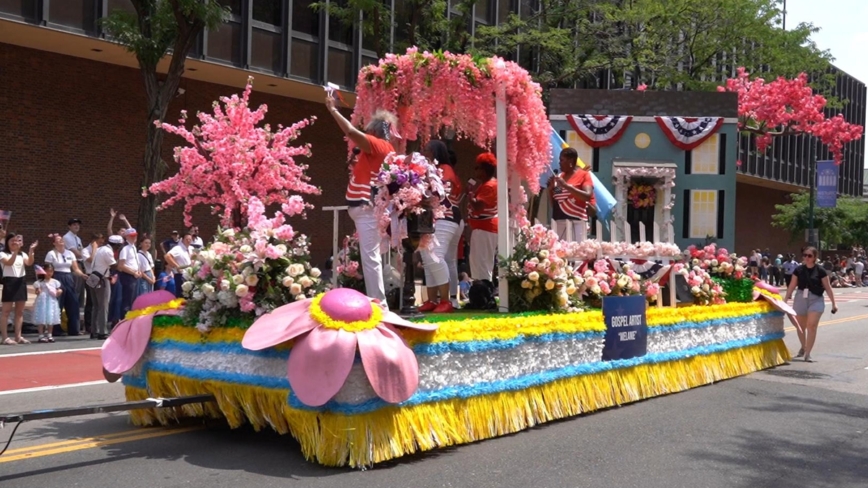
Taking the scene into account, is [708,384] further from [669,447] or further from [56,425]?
[56,425]

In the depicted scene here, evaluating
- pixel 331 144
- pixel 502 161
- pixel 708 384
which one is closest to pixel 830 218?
pixel 331 144

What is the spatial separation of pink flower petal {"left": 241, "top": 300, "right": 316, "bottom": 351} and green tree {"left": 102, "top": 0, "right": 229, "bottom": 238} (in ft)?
37.7

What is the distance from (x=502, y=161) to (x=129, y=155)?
1894cm

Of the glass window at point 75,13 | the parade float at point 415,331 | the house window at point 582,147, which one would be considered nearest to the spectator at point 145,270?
the parade float at point 415,331

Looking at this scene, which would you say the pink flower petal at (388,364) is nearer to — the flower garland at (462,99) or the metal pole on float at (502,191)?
the metal pole on float at (502,191)

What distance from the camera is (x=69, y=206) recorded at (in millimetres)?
23875

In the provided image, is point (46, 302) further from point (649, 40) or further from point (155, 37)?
point (649, 40)

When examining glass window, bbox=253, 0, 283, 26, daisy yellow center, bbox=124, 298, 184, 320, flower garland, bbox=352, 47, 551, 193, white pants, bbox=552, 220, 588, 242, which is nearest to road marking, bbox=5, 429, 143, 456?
daisy yellow center, bbox=124, 298, 184, 320

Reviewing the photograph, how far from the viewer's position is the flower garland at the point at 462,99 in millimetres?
9133

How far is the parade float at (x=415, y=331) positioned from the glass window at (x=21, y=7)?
11330 mm

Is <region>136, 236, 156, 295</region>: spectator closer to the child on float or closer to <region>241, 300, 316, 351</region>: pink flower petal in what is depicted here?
the child on float

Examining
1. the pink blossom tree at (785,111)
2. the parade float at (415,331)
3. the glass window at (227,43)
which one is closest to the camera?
the parade float at (415,331)

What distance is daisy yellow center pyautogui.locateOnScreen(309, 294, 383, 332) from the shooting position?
250 inches

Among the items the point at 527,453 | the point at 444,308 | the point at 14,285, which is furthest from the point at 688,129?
the point at 14,285
